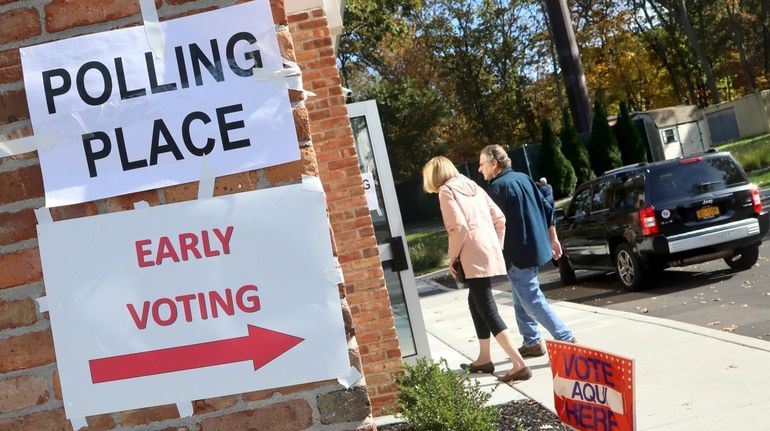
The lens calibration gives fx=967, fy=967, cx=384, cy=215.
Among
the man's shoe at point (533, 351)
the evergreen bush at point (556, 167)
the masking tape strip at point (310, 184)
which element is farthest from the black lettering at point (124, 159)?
the evergreen bush at point (556, 167)

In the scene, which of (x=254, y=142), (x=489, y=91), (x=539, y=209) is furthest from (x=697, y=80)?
(x=254, y=142)

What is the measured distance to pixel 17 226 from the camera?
8.76 feet

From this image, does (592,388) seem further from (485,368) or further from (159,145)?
(485,368)

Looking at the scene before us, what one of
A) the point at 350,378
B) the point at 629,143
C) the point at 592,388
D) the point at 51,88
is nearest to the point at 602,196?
the point at 592,388

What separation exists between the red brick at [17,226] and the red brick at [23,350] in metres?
0.27

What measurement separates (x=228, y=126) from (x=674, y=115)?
47139mm

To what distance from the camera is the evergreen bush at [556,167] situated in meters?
34.4

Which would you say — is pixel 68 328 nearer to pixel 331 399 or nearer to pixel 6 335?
pixel 6 335

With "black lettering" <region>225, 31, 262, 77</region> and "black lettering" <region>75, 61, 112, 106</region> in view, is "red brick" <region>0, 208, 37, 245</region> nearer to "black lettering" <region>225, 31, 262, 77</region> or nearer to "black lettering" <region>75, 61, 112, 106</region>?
"black lettering" <region>75, 61, 112, 106</region>

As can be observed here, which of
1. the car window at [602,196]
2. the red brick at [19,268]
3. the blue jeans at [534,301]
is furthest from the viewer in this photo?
the car window at [602,196]

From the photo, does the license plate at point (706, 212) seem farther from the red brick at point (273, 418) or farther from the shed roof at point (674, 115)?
the shed roof at point (674, 115)

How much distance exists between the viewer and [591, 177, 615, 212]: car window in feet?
43.9

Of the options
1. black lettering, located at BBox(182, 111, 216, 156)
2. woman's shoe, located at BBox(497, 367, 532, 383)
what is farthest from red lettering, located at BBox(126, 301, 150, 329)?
woman's shoe, located at BBox(497, 367, 532, 383)

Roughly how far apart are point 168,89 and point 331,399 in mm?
978
